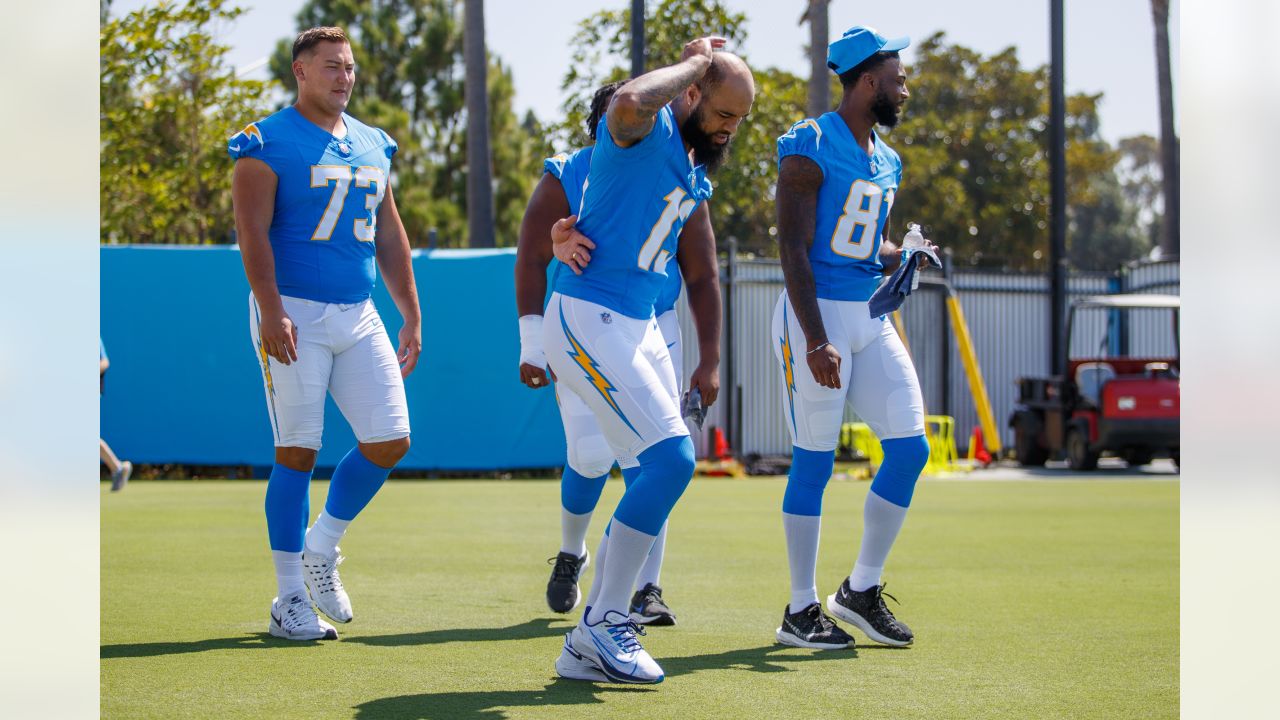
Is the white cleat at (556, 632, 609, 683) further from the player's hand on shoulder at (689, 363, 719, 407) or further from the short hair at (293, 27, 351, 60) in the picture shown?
the short hair at (293, 27, 351, 60)

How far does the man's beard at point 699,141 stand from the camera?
4258mm

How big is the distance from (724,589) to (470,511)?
14.9ft

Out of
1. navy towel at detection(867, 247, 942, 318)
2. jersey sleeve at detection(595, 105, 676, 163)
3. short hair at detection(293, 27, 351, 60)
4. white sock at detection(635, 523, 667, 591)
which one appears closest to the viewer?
jersey sleeve at detection(595, 105, 676, 163)

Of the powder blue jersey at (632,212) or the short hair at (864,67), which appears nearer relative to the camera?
the powder blue jersey at (632,212)

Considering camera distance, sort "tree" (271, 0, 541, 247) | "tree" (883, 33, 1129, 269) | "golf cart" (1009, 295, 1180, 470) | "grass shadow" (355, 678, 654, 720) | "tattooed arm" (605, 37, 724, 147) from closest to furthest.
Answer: "grass shadow" (355, 678, 654, 720) → "tattooed arm" (605, 37, 724, 147) → "golf cart" (1009, 295, 1180, 470) → "tree" (271, 0, 541, 247) → "tree" (883, 33, 1129, 269)

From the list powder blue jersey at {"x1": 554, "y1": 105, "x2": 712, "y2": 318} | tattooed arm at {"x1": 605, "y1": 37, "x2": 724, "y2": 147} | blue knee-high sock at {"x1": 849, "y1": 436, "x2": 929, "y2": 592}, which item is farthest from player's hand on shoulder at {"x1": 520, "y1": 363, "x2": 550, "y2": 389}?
blue knee-high sock at {"x1": 849, "y1": 436, "x2": 929, "y2": 592}

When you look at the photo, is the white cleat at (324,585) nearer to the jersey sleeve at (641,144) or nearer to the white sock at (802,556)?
the white sock at (802,556)

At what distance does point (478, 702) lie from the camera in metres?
3.89

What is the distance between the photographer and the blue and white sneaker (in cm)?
419

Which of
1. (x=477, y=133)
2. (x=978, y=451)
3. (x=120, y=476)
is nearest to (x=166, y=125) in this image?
(x=477, y=133)

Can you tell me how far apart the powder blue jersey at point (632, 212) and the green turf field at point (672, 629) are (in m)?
1.20

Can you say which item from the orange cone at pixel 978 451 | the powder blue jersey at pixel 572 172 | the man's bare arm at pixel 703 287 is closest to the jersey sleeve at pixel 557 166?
the powder blue jersey at pixel 572 172
